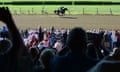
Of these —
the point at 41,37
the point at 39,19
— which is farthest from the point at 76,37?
the point at 39,19

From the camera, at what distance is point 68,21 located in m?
35.2

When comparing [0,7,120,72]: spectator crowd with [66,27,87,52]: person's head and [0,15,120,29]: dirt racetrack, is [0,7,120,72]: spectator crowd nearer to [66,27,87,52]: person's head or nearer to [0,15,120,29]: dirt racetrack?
[66,27,87,52]: person's head

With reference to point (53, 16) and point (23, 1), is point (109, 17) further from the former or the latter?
point (23, 1)

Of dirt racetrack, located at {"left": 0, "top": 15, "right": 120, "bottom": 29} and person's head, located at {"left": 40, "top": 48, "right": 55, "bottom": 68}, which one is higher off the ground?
person's head, located at {"left": 40, "top": 48, "right": 55, "bottom": 68}

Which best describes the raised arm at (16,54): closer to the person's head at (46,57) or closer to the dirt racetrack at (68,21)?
the person's head at (46,57)

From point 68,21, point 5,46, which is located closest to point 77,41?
point 5,46

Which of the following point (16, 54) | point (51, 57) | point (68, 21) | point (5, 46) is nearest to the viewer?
point (16, 54)

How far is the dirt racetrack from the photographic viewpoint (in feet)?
107

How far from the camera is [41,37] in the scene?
1769 cm

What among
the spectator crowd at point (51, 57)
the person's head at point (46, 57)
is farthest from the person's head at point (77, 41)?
the person's head at point (46, 57)

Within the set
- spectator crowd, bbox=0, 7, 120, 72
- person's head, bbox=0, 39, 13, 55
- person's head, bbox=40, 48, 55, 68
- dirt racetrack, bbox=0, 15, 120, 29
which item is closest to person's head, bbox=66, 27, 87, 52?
spectator crowd, bbox=0, 7, 120, 72

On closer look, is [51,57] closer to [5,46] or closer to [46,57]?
[46,57]

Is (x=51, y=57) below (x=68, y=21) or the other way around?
the other way around

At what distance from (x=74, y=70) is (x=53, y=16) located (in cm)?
3490
